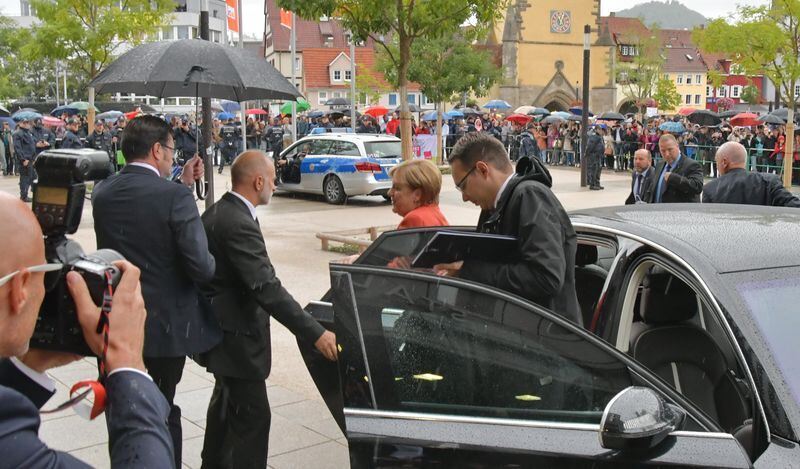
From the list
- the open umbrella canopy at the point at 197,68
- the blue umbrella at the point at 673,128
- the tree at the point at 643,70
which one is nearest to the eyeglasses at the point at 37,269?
the open umbrella canopy at the point at 197,68

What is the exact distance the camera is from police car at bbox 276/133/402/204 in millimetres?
17969

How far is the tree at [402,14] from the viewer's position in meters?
12.9

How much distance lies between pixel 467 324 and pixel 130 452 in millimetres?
1477

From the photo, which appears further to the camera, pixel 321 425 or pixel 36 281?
pixel 321 425

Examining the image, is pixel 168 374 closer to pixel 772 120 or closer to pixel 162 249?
pixel 162 249

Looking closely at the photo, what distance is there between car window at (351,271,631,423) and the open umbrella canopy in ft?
13.7

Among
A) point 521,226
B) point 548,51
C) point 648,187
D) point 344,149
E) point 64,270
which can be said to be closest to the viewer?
point 64,270

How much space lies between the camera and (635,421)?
2432 mm

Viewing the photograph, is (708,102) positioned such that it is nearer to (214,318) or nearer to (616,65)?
(616,65)

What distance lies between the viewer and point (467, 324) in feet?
9.39

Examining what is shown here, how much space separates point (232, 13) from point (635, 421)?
13730 millimetres

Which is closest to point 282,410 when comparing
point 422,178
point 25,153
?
point 422,178

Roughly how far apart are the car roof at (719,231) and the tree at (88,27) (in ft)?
71.9

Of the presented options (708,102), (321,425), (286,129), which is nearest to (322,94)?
(708,102)
